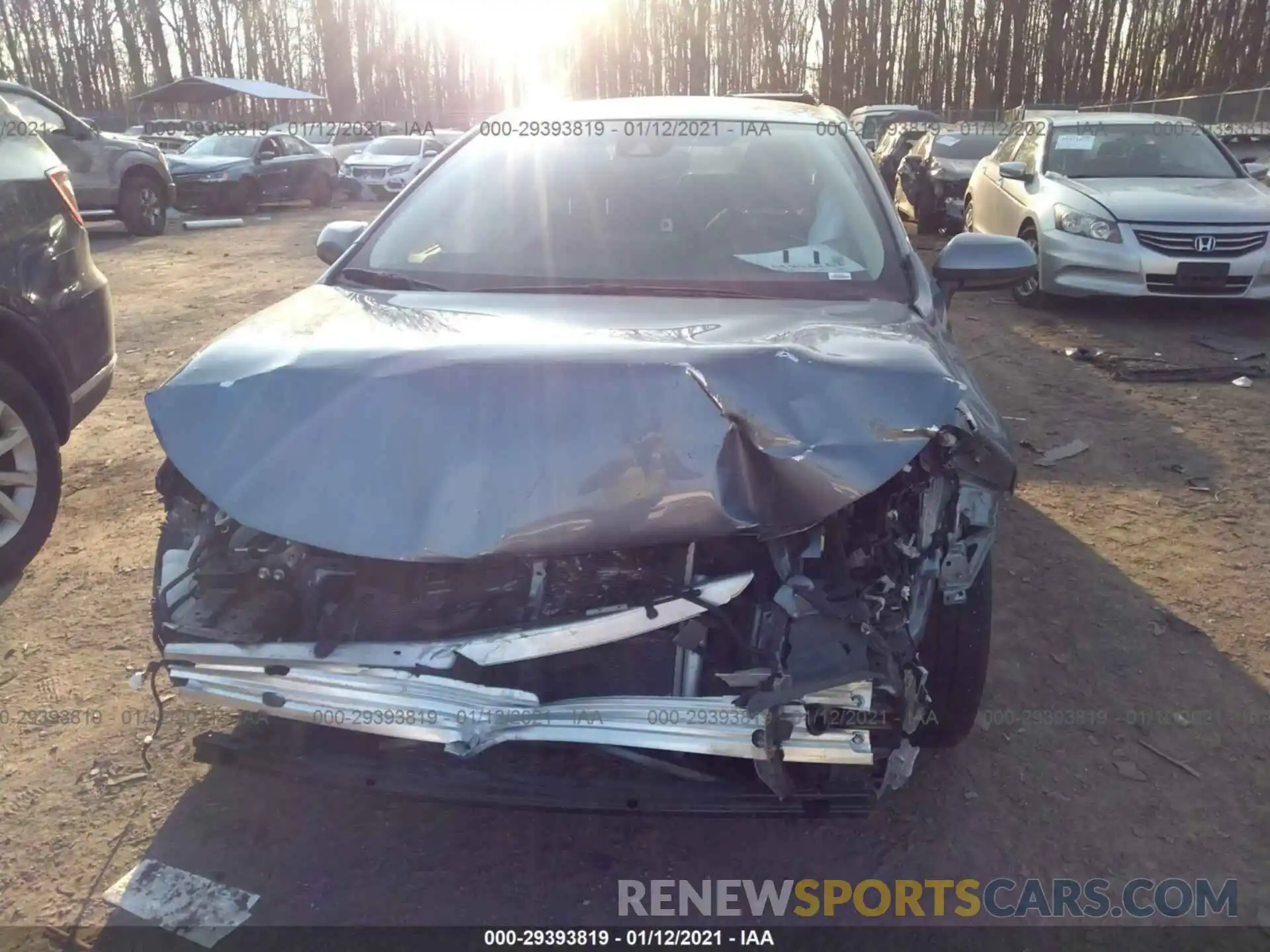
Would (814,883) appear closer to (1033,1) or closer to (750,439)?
(750,439)

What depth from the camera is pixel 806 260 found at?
2.79m

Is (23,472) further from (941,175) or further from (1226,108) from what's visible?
(1226,108)

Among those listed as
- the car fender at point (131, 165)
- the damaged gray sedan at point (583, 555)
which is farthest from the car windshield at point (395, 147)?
the damaged gray sedan at point (583, 555)

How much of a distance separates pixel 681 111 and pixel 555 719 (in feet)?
8.43

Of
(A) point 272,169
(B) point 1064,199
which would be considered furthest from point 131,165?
(B) point 1064,199

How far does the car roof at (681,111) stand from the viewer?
343 centimetres

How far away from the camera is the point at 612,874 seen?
7.23 ft

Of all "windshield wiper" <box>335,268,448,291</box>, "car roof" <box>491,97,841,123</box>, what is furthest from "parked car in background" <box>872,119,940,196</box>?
"windshield wiper" <box>335,268,448,291</box>

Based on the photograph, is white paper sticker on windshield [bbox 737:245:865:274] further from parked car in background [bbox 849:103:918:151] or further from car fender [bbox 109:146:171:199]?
parked car in background [bbox 849:103:918:151]

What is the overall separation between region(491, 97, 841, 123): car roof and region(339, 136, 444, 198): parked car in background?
16.9 metres

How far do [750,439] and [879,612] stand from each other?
1.49 ft

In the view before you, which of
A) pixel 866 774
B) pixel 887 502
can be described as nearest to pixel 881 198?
pixel 887 502

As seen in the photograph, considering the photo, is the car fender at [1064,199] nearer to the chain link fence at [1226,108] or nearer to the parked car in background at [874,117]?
the chain link fence at [1226,108]

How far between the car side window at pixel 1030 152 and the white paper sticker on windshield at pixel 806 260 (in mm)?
6332
